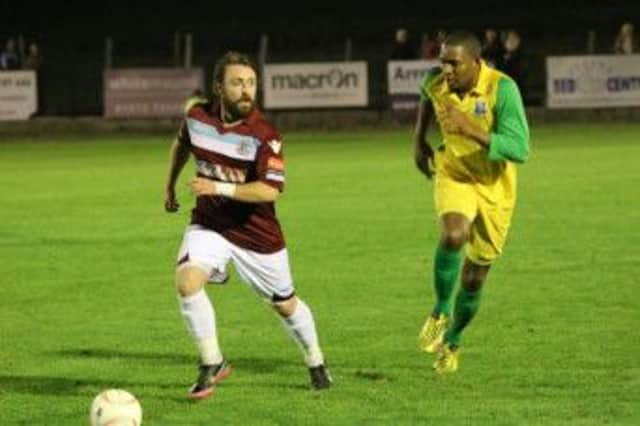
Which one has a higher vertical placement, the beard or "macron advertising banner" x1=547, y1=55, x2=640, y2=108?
the beard

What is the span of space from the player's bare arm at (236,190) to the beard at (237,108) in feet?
1.23

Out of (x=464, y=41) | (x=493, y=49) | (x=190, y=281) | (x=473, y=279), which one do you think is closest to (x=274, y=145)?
(x=190, y=281)

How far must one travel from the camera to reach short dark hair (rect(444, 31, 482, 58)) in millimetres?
9086

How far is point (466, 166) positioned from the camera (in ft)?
31.0

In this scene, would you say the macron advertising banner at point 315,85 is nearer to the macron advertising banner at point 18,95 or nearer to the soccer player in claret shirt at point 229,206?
the macron advertising banner at point 18,95

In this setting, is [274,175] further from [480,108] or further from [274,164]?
[480,108]

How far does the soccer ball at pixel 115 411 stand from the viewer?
678 centimetres

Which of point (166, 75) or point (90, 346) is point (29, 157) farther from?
point (90, 346)

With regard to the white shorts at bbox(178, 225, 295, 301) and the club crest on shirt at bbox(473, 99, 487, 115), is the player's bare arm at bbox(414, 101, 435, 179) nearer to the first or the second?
the club crest on shirt at bbox(473, 99, 487, 115)

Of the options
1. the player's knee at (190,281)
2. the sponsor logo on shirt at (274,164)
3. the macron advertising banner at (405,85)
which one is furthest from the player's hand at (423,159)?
the macron advertising banner at (405,85)

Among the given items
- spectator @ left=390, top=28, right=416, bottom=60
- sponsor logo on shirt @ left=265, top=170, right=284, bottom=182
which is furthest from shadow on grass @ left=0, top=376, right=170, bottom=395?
spectator @ left=390, top=28, right=416, bottom=60

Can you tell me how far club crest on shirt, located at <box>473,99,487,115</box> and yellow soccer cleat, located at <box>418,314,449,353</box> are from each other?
1.33 meters

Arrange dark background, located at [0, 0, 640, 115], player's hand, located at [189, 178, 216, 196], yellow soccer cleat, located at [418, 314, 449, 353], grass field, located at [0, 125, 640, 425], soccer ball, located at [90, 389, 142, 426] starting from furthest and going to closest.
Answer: dark background, located at [0, 0, 640, 115] < yellow soccer cleat, located at [418, 314, 449, 353] < grass field, located at [0, 125, 640, 425] < player's hand, located at [189, 178, 216, 196] < soccer ball, located at [90, 389, 142, 426]

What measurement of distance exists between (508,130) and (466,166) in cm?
49
